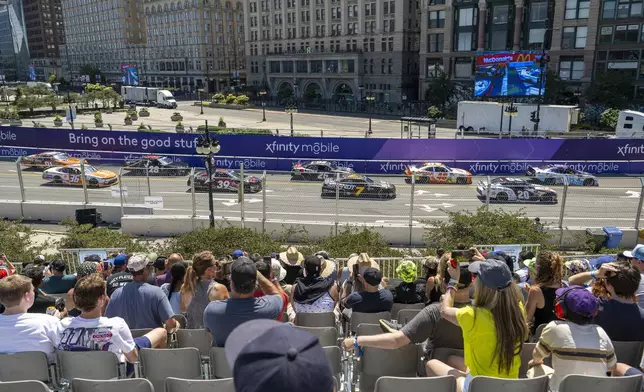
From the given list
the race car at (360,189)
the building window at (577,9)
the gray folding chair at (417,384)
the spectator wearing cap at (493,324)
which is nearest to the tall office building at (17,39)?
the building window at (577,9)

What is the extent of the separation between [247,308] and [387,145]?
93.7 feet

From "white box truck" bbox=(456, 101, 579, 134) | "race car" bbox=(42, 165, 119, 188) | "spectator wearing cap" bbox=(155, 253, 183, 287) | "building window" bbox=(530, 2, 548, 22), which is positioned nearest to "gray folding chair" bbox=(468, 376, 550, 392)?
"spectator wearing cap" bbox=(155, 253, 183, 287)

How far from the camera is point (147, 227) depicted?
63.6 feet

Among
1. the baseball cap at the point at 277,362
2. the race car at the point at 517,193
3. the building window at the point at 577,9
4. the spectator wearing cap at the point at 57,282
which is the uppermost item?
the building window at the point at 577,9

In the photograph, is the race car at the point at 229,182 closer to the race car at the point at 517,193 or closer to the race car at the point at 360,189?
the race car at the point at 360,189

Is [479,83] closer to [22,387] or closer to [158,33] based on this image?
[22,387]

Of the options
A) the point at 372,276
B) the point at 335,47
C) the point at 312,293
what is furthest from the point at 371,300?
the point at 335,47

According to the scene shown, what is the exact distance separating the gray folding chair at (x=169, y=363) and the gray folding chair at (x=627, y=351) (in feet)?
14.0

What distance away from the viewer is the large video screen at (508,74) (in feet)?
192

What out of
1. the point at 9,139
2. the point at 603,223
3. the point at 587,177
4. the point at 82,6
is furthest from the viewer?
the point at 82,6

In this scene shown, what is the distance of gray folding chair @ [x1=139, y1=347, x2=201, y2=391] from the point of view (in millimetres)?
5211

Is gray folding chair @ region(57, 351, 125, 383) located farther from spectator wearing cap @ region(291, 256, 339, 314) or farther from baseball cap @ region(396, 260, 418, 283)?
baseball cap @ region(396, 260, 418, 283)

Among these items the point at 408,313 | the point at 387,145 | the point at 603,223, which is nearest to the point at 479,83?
the point at 387,145

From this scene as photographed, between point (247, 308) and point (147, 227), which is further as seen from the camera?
point (147, 227)
